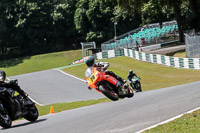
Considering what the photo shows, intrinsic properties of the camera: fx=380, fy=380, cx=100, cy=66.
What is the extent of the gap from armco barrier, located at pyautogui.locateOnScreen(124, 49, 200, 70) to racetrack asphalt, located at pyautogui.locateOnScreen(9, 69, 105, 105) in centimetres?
870

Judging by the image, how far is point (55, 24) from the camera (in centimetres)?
7725

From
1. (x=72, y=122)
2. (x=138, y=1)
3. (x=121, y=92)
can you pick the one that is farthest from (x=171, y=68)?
(x=72, y=122)

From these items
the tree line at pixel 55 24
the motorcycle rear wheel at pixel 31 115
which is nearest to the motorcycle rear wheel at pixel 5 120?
the motorcycle rear wheel at pixel 31 115

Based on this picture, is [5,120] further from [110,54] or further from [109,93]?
[110,54]

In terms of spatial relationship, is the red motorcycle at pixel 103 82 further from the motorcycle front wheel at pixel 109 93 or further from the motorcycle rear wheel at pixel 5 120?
the motorcycle rear wheel at pixel 5 120

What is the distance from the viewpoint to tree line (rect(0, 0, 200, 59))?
7294cm

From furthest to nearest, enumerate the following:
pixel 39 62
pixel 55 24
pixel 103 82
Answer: pixel 55 24, pixel 39 62, pixel 103 82

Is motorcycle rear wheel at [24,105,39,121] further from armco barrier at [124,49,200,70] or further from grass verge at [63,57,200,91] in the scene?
armco barrier at [124,49,200,70]

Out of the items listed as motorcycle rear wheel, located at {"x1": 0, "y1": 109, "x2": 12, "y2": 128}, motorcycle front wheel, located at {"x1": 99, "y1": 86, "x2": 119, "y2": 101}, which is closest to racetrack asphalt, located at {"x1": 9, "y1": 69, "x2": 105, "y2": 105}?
motorcycle front wheel, located at {"x1": 99, "y1": 86, "x2": 119, "y2": 101}

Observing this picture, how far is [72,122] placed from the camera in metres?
9.06

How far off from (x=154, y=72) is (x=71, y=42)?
46.0 metres

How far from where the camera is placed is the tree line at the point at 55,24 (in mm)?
72938

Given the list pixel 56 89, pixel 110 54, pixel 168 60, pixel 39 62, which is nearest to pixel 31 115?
pixel 56 89

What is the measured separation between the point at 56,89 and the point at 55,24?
157ft
